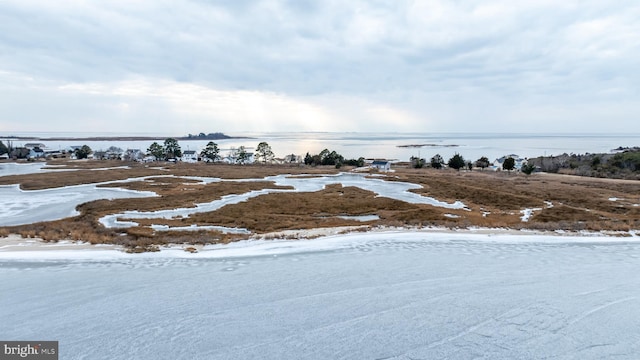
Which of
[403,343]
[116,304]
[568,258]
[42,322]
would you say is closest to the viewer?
[403,343]

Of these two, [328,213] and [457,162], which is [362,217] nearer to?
[328,213]

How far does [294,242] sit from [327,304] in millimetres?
7607

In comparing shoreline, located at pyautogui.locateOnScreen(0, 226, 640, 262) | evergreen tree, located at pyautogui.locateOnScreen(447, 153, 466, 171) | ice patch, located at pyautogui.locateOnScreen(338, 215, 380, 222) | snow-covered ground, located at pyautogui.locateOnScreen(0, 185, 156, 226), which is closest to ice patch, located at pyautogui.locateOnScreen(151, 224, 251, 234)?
shoreline, located at pyautogui.locateOnScreen(0, 226, 640, 262)

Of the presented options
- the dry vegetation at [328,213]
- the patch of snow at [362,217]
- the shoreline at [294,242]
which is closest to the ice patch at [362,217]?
the patch of snow at [362,217]

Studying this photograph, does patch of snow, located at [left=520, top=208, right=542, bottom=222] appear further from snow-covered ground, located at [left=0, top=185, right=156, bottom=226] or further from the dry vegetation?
snow-covered ground, located at [left=0, top=185, right=156, bottom=226]

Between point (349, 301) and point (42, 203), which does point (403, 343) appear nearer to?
point (349, 301)

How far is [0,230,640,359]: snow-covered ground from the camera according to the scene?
24.4 feet

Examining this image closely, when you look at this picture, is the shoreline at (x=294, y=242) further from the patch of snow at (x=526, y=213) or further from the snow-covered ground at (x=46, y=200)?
the snow-covered ground at (x=46, y=200)

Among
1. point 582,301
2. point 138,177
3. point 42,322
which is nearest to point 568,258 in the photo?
point 582,301

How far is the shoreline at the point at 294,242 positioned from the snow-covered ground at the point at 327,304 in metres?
0.24

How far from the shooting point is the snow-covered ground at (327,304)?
7426mm

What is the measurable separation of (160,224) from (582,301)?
22291mm

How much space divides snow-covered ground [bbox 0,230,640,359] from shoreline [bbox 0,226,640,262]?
24 cm

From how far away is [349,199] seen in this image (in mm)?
34656
